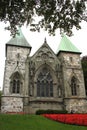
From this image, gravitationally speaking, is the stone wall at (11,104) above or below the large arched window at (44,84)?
below

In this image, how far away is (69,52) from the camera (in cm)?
3269

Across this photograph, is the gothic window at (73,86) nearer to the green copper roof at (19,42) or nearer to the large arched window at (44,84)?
the large arched window at (44,84)

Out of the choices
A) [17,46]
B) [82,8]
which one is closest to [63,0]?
[82,8]

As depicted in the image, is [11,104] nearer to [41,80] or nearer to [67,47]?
[41,80]

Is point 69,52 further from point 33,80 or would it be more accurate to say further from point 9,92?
point 9,92

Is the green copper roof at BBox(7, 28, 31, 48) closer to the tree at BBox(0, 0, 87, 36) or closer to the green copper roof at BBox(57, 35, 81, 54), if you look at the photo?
the green copper roof at BBox(57, 35, 81, 54)

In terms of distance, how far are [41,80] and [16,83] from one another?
4.21 meters

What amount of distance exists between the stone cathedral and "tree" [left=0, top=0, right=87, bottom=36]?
51.7ft

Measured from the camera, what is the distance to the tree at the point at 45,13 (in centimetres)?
1050

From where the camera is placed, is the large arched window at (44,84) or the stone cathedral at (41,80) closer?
the stone cathedral at (41,80)

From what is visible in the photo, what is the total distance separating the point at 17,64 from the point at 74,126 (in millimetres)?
17110

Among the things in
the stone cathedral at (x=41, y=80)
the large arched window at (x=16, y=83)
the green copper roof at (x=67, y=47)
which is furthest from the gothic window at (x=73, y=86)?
the large arched window at (x=16, y=83)

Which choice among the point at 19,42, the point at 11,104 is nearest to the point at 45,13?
the point at 11,104

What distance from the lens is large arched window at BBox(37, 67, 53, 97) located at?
27734 mm
